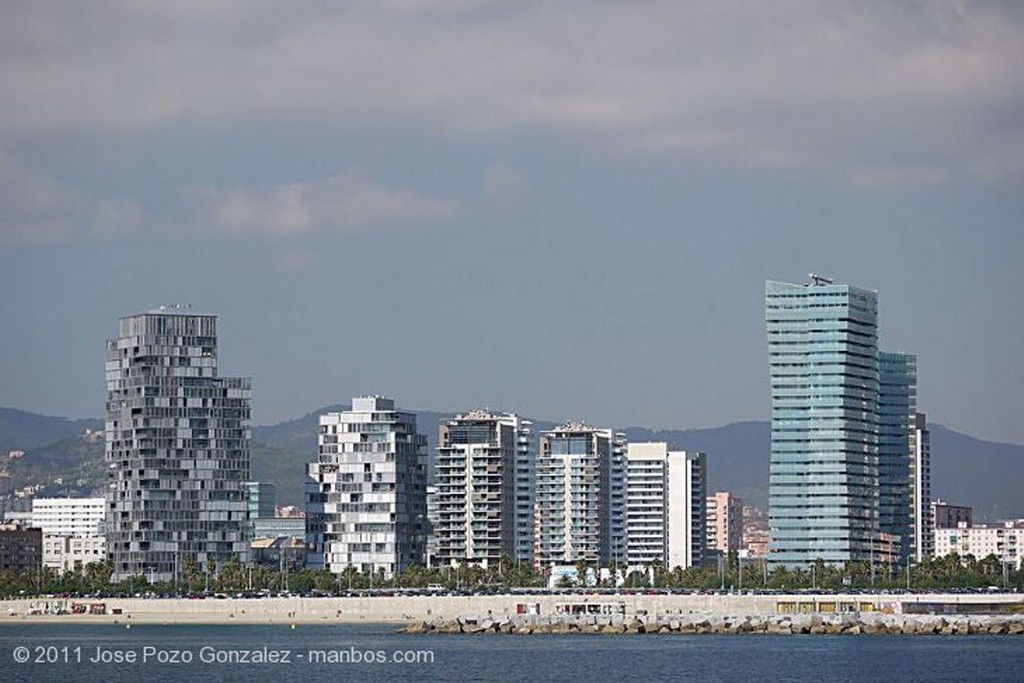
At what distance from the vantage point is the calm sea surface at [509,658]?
420 feet

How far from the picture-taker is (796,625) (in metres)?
186

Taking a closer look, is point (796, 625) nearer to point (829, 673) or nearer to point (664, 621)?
point (664, 621)

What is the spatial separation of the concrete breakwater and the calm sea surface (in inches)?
252

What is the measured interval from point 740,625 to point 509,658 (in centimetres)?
4541

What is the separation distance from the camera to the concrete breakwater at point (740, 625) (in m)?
181

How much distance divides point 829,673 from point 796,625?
5738 cm

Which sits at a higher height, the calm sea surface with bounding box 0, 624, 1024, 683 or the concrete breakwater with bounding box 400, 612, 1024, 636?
the concrete breakwater with bounding box 400, 612, 1024, 636

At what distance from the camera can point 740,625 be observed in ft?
618

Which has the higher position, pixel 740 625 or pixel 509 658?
pixel 740 625

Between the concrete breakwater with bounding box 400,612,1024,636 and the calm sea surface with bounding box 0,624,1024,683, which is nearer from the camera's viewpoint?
the calm sea surface with bounding box 0,624,1024,683

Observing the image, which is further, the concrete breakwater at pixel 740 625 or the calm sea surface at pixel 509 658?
the concrete breakwater at pixel 740 625

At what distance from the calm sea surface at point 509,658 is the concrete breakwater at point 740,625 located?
6.40 metres

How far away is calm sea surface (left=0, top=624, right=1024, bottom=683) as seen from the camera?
5044 inches

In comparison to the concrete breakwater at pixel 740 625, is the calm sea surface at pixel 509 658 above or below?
below
